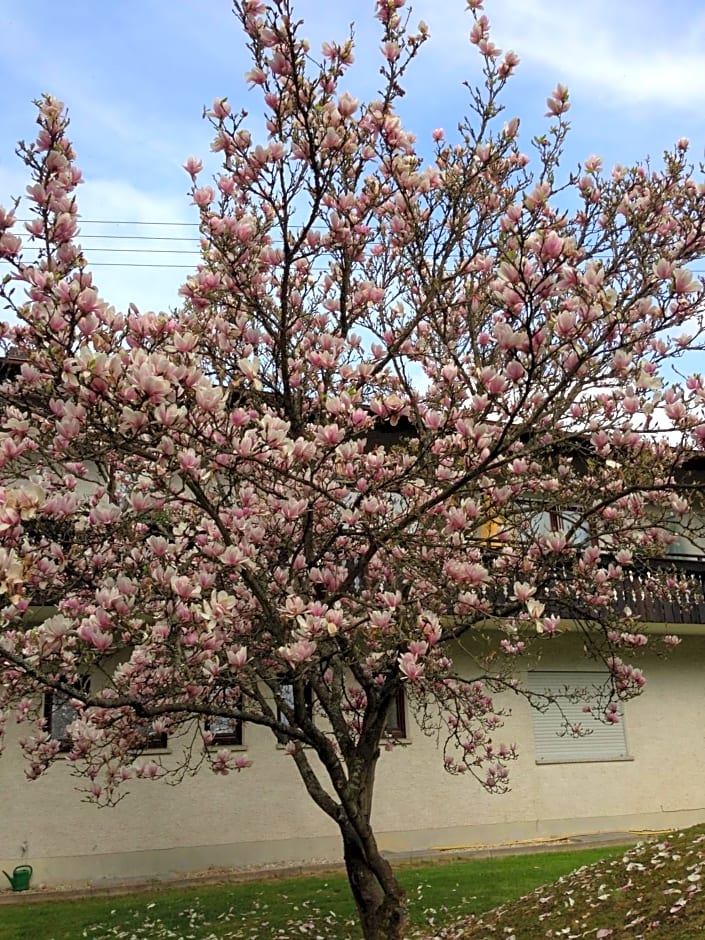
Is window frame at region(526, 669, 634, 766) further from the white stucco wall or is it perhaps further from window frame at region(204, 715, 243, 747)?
window frame at region(204, 715, 243, 747)

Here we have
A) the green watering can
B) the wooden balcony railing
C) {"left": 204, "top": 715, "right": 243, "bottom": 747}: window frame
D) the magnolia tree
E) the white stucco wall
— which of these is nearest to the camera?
the magnolia tree


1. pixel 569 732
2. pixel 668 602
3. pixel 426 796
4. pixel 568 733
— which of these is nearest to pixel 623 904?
pixel 426 796

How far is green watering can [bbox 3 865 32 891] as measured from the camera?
1035cm

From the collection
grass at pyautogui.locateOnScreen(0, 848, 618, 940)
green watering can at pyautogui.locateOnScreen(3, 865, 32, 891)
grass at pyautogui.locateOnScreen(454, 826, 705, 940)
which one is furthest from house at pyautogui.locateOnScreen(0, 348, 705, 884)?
grass at pyautogui.locateOnScreen(454, 826, 705, 940)

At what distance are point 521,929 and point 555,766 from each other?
8193mm

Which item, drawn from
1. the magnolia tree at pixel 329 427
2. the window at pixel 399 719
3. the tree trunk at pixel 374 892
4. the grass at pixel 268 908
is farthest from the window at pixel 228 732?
the tree trunk at pixel 374 892

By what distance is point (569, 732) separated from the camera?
13.9m

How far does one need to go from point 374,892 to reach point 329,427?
12.2ft

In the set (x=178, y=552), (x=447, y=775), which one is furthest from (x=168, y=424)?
(x=447, y=775)

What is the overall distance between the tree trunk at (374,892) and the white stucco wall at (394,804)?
631cm

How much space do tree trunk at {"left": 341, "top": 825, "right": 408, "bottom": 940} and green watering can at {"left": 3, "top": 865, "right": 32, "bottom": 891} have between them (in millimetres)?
6451

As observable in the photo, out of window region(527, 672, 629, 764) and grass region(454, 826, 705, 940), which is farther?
window region(527, 672, 629, 764)

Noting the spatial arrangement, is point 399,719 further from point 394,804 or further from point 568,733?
point 568,733

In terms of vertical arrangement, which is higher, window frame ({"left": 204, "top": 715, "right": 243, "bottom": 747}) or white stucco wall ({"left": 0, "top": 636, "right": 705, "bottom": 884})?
window frame ({"left": 204, "top": 715, "right": 243, "bottom": 747})
